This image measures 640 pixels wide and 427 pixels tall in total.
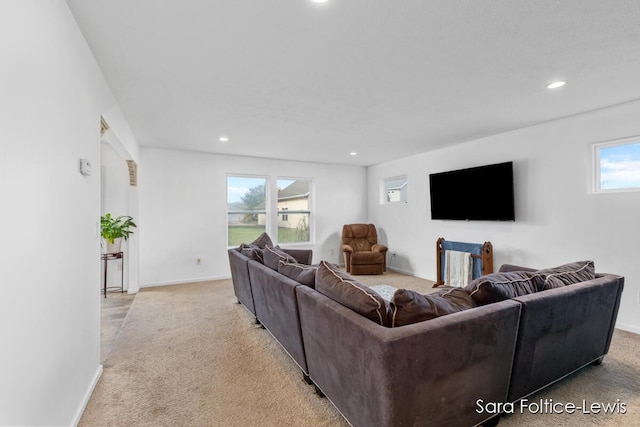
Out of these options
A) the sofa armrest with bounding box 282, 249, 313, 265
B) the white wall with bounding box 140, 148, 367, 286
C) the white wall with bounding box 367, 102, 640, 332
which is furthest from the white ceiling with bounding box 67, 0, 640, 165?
the sofa armrest with bounding box 282, 249, 313, 265

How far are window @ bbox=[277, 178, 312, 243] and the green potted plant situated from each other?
2.62 meters

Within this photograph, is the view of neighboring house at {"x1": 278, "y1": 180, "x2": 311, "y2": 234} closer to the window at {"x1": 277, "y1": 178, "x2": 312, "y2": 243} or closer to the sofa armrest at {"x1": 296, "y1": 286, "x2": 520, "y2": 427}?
the window at {"x1": 277, "y1": 178, "x2": 312, "y2": 243}

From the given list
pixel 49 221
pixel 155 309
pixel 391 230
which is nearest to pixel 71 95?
pixel 49 221

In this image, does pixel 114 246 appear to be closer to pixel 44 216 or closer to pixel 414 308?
pixel 44 216

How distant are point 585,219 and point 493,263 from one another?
1235 mm

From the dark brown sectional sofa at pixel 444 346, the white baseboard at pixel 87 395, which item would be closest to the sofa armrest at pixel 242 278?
the dark brown sectional sofa at pixel 444 346

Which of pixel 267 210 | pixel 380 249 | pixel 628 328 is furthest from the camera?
pixel 267 210

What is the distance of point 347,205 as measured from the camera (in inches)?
268

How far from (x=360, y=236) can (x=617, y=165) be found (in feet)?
13.5

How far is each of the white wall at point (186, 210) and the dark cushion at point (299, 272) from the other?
3.26m

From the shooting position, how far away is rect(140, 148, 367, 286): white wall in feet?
16.2

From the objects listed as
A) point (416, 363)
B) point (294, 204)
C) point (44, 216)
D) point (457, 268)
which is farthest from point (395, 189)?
point (44, 216)

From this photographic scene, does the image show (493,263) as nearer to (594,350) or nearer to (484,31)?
(594,350)

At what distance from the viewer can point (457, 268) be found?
452 centimetres
